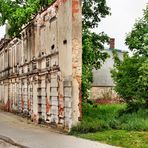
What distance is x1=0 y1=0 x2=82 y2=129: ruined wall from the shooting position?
2098 cm

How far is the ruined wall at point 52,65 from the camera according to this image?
20984 mm

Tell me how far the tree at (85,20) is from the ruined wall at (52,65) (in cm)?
86

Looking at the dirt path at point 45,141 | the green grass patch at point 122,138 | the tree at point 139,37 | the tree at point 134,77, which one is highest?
the tree at point 139,37

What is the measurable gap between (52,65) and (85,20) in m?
9.56

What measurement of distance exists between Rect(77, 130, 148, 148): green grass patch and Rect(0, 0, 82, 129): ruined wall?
244cm

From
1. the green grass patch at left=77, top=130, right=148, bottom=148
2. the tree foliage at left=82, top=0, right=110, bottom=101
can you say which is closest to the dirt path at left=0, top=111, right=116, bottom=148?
the green grass patch at left=77, top=130, right=148, bottom=148

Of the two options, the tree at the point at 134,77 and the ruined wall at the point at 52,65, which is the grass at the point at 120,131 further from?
the tree at the point at 134,77

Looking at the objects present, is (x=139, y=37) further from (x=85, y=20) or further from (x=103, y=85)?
(x=103, y=85)

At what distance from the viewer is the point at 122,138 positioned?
1669 cm

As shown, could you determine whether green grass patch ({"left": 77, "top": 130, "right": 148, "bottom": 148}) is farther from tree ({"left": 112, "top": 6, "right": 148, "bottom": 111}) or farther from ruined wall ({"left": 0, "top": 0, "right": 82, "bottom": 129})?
tree ({"left": 112, "top": 6, "right": 148, "bottom": 111})

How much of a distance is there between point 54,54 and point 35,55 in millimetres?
4760

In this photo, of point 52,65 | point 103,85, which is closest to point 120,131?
point 52,65

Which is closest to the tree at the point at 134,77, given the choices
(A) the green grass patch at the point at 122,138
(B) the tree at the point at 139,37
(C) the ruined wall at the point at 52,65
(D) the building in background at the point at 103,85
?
(B) the tree at the point at 139,37

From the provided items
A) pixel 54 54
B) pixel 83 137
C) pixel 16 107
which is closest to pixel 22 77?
pixel 16 107
